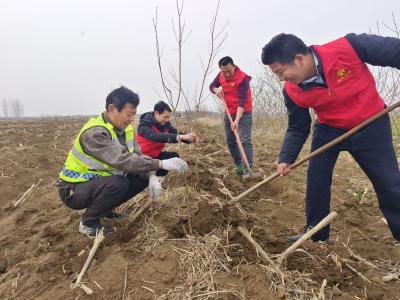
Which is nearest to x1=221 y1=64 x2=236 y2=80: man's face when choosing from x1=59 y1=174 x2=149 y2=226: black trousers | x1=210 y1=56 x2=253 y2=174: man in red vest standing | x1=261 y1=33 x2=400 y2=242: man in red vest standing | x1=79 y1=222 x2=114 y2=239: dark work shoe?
x1=210 y1=56 x2=253 y2=174: man in red vest standing

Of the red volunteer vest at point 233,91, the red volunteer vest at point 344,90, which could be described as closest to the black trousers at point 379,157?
the red volunteer vest at point 344,90

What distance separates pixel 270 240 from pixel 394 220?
0.91 meters

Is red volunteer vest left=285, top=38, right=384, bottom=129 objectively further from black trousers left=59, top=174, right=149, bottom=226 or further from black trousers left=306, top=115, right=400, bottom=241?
black trousers left=59, top=174, right=149, bottom=226

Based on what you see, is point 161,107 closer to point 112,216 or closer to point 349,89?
point 112,216

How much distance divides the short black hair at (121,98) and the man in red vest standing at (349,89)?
1.16 m

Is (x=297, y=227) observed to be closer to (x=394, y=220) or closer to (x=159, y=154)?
(x=394, y=220)

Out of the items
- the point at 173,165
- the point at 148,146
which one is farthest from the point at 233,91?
the point at 173,165

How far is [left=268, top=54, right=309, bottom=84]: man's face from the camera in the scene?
2.57 meters

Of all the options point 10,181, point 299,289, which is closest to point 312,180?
point 299,289

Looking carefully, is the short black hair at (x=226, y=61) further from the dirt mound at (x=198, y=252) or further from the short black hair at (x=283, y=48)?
the short black hair at (x=283, y=48)

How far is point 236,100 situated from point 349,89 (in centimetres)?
309

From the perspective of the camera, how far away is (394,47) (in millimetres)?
2365

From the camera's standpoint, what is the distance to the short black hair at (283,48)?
2.53m

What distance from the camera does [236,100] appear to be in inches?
222
